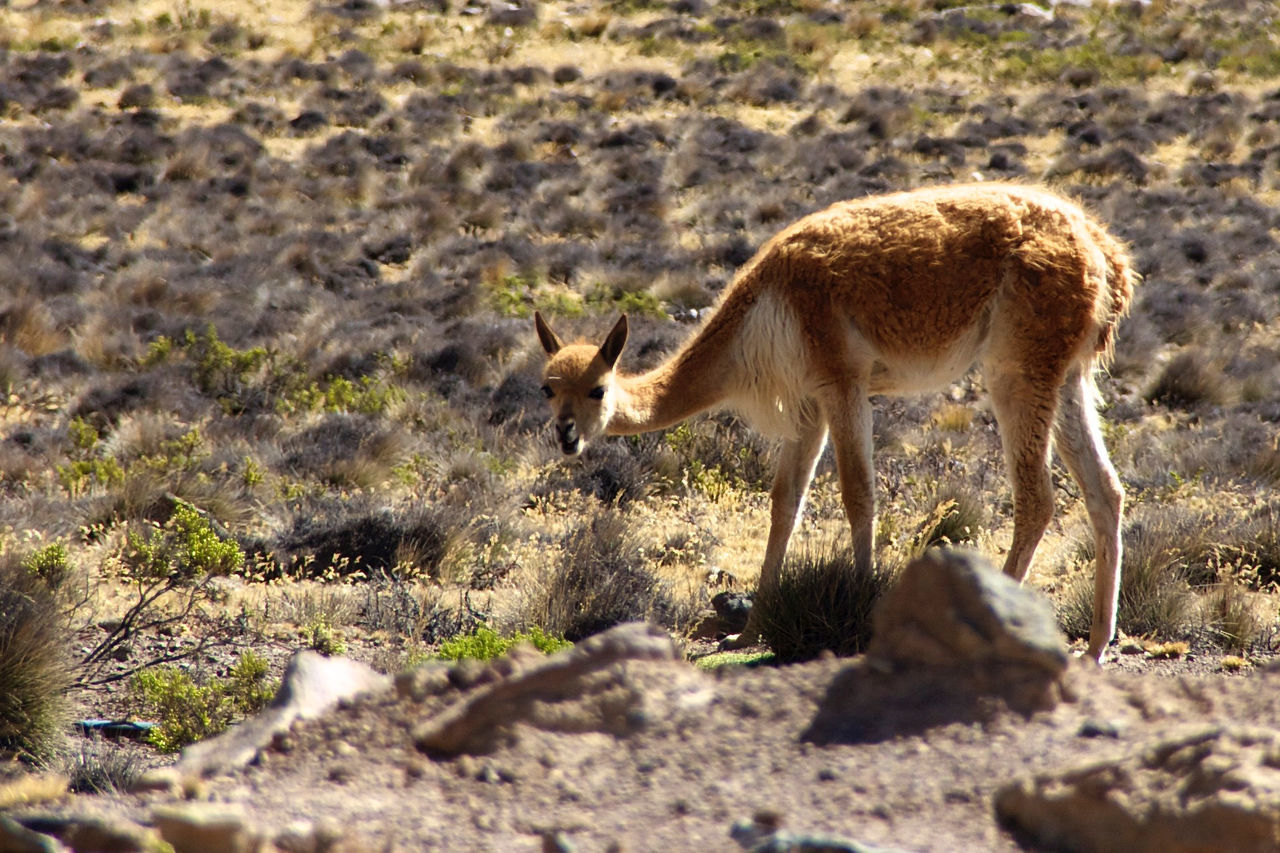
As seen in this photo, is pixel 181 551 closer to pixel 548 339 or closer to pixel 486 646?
pixel 548 339

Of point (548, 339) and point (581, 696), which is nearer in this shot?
point (581, 696)

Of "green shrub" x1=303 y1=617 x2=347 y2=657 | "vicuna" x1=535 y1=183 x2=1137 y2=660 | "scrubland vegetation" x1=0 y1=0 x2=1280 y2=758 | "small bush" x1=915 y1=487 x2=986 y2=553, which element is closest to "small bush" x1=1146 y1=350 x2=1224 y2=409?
"scrubland vegetation" x1=0 y1=0 x2=1280 y2=758

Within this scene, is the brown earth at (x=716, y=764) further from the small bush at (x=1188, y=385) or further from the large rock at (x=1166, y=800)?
the small bush at (x=1188, y=385)

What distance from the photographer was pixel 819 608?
20.7 feet

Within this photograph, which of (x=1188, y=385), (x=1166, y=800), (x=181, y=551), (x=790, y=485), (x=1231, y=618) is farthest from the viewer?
(x=1188, y=385)

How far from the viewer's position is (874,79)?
34.0 m

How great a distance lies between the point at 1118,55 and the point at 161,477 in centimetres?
3328

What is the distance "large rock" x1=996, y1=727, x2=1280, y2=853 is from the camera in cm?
235

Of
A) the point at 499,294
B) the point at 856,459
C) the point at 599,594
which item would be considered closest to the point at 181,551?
the point at 599,594

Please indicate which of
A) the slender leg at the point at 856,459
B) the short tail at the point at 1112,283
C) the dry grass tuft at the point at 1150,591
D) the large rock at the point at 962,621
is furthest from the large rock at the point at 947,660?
the dry grass tuft at the point at 1150,591

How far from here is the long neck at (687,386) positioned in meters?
6.86

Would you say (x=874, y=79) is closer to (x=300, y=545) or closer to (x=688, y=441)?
(x=688, y=441)

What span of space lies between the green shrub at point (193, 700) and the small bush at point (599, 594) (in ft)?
5.53

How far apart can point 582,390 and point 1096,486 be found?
274 cm
